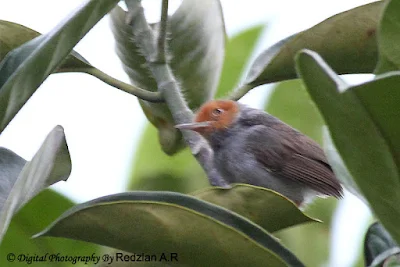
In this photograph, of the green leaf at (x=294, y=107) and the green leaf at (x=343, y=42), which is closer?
the green leaf at (x=343, y=42)

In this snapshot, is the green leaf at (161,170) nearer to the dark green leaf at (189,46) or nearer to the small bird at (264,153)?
the dark green leaf at (189,46)

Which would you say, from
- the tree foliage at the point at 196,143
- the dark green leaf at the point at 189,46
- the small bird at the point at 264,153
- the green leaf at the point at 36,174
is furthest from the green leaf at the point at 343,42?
the small bird at the point at 264,153

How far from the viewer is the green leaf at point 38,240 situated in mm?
1250

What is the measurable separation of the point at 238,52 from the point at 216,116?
1.86 feet

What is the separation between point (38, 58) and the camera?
104cm

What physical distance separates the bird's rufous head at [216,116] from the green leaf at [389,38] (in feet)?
5.03

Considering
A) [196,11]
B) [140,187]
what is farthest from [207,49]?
[140,187]

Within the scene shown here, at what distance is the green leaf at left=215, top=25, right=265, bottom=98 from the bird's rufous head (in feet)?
1.38

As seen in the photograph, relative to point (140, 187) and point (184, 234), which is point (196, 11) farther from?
point (184, 234)

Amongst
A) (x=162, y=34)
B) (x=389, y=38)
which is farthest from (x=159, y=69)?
(x=389, y=38)

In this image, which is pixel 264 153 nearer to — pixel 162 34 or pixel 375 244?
pixel 162 34

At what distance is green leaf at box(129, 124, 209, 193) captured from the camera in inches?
60.9

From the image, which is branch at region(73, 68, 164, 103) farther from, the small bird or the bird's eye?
the bird's eye

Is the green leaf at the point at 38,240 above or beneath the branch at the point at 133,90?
beneath
